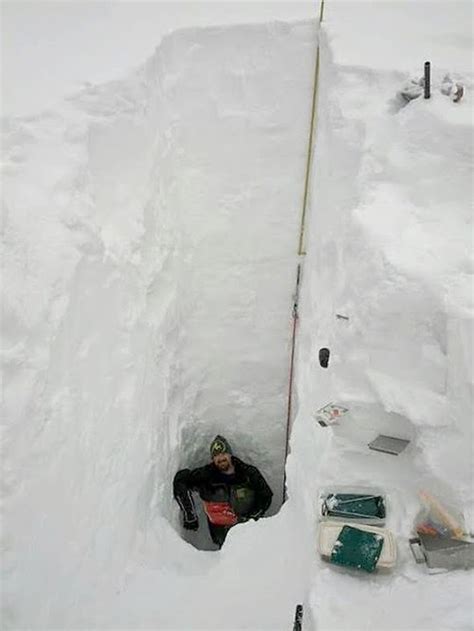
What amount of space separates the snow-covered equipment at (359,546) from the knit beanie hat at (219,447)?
8.68ft

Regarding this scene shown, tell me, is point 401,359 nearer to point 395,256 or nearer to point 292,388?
point 395,256

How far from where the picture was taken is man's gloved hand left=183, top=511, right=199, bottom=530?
5.10 m

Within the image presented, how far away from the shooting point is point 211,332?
17.7ft

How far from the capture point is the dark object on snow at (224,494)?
17.2ft

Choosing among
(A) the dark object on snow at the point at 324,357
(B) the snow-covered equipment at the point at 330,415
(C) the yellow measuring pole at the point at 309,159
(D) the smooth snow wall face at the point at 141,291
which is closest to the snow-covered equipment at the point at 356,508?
(B) the snow-covered equipment at the point at 330,415

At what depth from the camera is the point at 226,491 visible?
5.57 metres

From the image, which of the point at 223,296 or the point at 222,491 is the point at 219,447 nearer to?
the point at 222,491

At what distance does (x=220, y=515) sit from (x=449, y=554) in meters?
2.94

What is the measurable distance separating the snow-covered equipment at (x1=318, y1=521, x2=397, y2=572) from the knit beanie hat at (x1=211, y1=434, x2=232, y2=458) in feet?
8.68

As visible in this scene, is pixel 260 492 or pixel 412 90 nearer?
pixel 412 90

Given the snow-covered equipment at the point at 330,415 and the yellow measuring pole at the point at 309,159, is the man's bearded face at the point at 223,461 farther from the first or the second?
the snow-covered equipment at the point at 330,415

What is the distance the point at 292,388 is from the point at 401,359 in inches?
101

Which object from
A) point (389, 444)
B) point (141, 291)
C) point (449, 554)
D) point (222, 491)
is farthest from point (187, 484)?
point (449, 554)

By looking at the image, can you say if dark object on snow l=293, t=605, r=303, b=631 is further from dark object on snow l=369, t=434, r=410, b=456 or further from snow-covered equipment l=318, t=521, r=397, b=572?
dark object on snow l=369, t=434, r=410, b=456
